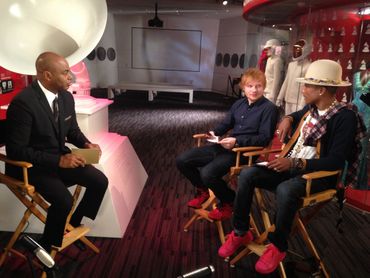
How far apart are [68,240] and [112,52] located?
33.1ft

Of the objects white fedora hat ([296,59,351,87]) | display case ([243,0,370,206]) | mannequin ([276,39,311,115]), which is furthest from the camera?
mannequin ([276,39,311,115])

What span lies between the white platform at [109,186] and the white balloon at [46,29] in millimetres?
609

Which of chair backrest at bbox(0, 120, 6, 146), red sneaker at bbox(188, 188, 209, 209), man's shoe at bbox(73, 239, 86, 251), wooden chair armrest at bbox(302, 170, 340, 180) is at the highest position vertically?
chair backrest at bbox(0, 120, 6, 146)

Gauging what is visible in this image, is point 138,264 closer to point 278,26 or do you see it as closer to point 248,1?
point 248,1

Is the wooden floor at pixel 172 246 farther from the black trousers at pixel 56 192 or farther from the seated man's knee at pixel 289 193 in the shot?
the seated man's knee at pixel 289 193

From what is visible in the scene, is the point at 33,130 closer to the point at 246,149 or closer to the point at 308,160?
the point at 246,149

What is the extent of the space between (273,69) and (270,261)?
3.53 metres

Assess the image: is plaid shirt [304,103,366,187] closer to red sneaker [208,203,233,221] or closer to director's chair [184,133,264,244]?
director's chair [184,133,264,244]

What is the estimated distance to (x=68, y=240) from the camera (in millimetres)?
2104

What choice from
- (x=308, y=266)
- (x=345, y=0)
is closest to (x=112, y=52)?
(x=345, y=0)

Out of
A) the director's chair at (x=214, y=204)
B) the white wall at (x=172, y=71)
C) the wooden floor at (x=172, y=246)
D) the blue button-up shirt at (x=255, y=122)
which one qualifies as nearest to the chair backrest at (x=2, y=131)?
the wooden floor at (x=172, y=246)

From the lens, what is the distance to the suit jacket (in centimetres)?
187

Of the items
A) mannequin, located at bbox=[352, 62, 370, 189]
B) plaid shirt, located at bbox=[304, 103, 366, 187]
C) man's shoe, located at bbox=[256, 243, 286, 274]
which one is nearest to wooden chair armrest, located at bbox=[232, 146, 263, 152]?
plaid shirt, located at bbox=[304, 103, 366, 187]

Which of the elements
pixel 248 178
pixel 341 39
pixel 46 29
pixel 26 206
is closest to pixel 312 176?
pixel 248 178
